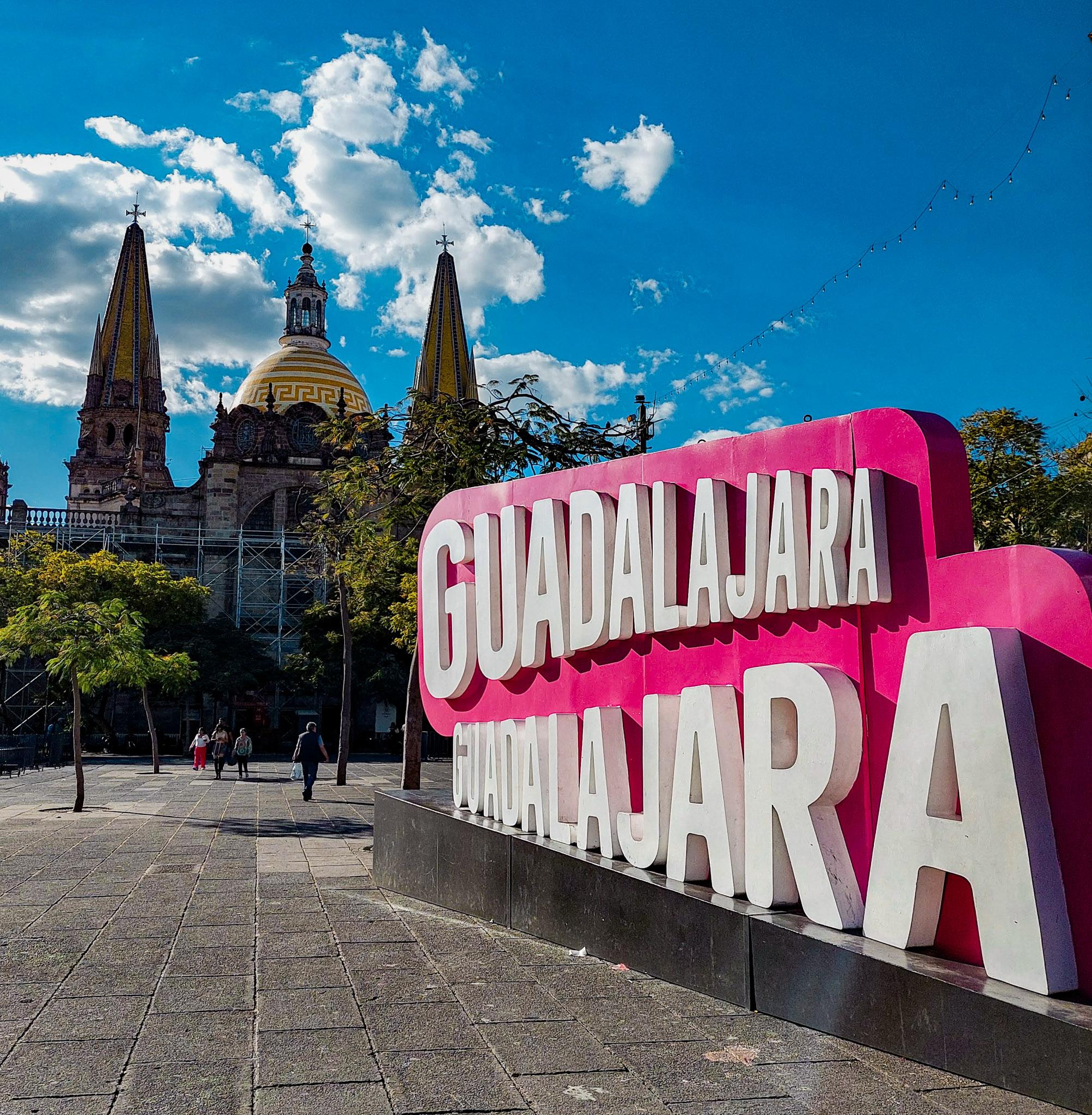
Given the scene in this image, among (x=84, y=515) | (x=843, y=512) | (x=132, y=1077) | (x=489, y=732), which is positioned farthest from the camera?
(x=84, y=515)

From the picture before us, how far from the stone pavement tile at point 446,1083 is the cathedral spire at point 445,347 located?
213 ft

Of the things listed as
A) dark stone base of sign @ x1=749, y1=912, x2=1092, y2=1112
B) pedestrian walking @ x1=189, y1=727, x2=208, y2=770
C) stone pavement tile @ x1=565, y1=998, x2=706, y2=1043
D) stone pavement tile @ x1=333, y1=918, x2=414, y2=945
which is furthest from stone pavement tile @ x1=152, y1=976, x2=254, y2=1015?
pedestrian walking @ x1=189, y1=727, x2=208, y2=770

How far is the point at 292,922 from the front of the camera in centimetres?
773

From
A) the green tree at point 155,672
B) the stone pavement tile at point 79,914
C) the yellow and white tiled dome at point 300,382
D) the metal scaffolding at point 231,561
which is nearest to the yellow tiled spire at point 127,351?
the yellow and white tiled dome at point 300,382

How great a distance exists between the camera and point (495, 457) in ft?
39.1

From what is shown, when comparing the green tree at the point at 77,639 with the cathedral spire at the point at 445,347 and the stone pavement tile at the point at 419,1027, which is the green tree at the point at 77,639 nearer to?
the stone pavement tile at the point at 419,1027

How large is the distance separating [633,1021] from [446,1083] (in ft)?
3.92

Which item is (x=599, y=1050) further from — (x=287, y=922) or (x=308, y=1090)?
(x=287, y=922)

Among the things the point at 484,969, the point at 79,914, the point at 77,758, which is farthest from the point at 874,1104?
the point at 77,758

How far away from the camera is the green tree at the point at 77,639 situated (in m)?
15.7

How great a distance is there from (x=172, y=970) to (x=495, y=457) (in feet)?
22.7

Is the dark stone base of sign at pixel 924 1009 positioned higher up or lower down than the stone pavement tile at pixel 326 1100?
higher up

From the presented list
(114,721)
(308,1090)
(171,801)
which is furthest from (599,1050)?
(114,721)

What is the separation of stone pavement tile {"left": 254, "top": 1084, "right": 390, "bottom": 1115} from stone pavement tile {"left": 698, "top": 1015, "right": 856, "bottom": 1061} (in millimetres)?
1662
